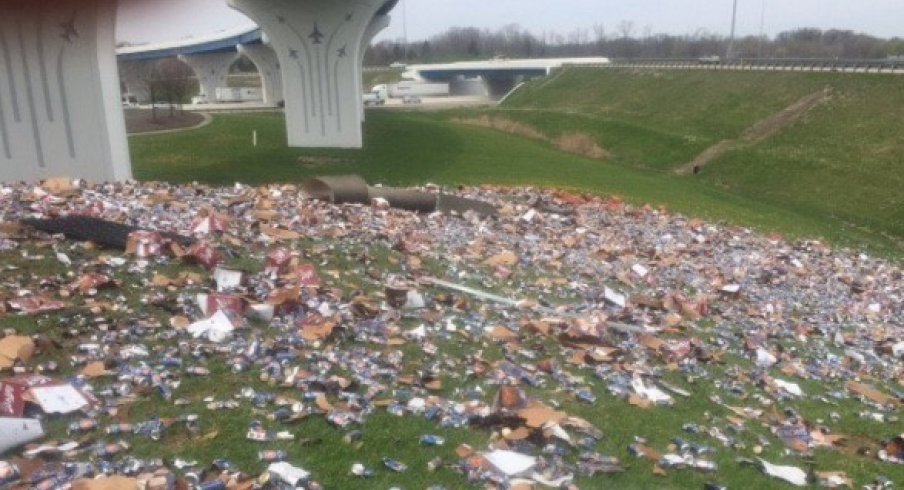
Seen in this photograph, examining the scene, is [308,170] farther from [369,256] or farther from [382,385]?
[382,385]

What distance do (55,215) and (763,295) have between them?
10926mm

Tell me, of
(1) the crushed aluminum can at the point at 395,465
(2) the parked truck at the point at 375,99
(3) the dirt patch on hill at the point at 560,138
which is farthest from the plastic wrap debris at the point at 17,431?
(2) the parked truck at the point at 375,99

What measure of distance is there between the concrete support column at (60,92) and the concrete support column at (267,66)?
176ft

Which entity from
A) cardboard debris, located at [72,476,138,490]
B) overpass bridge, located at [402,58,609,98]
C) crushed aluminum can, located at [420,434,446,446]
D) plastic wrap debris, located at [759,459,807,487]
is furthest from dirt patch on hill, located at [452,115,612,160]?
cardboard debris, located at [72,476,138,490]

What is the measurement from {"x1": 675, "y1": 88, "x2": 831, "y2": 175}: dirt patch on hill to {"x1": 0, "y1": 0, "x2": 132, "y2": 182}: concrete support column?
2724 cm

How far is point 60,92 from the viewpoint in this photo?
50.3 ft

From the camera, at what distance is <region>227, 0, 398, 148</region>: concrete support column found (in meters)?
25.9

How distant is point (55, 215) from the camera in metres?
9.68

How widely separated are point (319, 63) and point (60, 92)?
40.2 feet

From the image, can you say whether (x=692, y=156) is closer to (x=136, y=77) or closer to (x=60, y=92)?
(x=60, y=92)

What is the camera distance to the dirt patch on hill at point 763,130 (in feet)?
117

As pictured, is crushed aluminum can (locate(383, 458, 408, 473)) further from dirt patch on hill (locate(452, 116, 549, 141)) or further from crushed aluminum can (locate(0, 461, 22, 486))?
dirt patch on hill (locate(452, 116, 549, 141))

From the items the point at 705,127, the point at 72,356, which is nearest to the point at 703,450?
the point at 72,356

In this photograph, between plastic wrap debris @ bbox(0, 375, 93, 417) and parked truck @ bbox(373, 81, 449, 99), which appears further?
parked truck @ bbox(373, 81, 449, 99)
